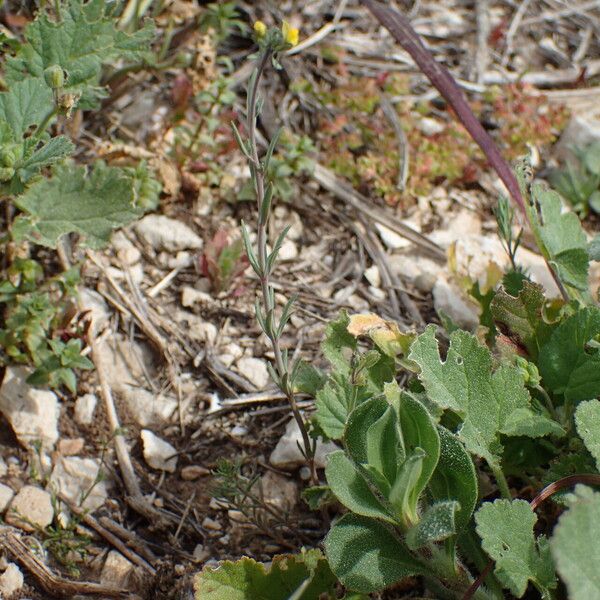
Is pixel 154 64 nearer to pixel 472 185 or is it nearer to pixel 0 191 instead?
pixel 0 191

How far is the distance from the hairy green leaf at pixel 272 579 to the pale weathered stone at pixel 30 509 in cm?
67

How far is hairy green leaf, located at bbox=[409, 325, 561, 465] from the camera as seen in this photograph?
201 cm

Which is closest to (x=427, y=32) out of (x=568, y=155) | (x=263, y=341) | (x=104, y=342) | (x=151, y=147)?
(x=568, y=155)

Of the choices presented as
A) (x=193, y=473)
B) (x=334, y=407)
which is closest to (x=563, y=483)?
(x=334, y=407)

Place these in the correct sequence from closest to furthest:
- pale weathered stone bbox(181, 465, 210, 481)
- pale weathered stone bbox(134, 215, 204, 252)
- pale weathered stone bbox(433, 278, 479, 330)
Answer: pale weathered stone bbox(181, 465, 210, 481), pale weathered stone bbox(433, 278, 479, 330), pale weathered stone bbox(134, 215, 204, 252)

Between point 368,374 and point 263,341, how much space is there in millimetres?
696

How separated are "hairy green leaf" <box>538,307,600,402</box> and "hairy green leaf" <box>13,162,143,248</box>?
1302 mm

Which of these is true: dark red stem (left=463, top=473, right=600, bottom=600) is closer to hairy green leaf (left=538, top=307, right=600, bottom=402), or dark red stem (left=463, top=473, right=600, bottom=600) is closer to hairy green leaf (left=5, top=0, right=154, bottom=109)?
hairy green leaf (left=538, top=307, right=600, bottom=402)

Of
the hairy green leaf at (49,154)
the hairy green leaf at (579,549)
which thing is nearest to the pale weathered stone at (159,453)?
the hairy green leaf at (49,154)

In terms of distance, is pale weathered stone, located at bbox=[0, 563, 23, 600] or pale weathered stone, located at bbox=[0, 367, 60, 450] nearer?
pale weathered stone, located at bbox=[0, 563, 23, 600]

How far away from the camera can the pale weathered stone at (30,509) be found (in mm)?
2373

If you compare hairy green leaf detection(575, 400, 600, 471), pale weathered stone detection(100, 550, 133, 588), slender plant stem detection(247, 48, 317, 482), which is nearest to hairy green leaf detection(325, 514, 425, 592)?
slender plant stem detection(247, 48, 317, 482)

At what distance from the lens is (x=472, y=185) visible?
12.2ft

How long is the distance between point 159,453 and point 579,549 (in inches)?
59.0
